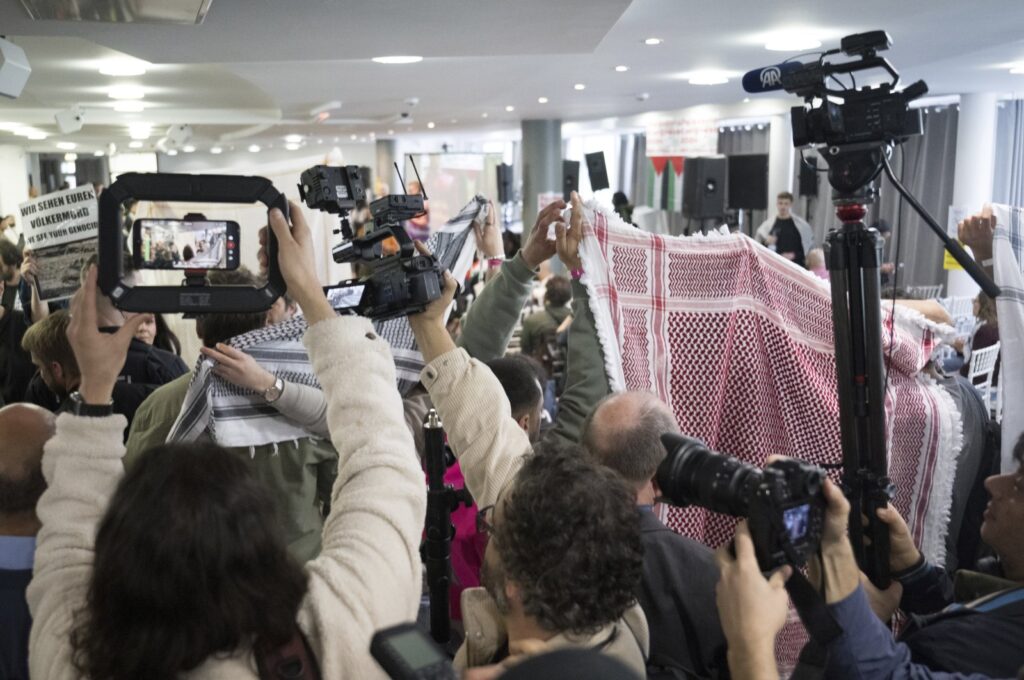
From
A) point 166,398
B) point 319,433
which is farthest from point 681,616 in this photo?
point 166,398

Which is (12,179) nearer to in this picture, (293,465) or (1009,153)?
(1009,153)

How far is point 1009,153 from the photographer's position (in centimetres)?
1124

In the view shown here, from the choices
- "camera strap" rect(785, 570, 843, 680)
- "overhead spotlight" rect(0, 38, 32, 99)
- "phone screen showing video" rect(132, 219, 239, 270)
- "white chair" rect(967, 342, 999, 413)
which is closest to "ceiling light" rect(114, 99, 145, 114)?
"overhead spotlight" rect(0, 38, 32, 99)

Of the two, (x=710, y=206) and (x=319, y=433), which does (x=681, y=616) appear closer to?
(x=319, y=433)

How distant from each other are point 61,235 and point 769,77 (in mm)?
2843

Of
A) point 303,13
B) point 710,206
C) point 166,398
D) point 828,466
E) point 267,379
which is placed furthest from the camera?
point 710,206

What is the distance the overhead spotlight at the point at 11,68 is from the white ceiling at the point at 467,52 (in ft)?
0.27

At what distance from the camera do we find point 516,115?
1227 centimetres

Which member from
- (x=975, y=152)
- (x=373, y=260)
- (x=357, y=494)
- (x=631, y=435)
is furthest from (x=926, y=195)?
(x=357, y=494)

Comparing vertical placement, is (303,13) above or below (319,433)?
above

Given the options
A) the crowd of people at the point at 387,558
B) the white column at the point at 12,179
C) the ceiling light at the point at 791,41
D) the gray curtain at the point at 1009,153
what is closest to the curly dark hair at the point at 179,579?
the crowd of people at the point at 387,558

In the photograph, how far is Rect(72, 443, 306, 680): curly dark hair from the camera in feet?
3.35

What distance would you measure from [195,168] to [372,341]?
2135cm

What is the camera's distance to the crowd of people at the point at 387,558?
1.04 m
